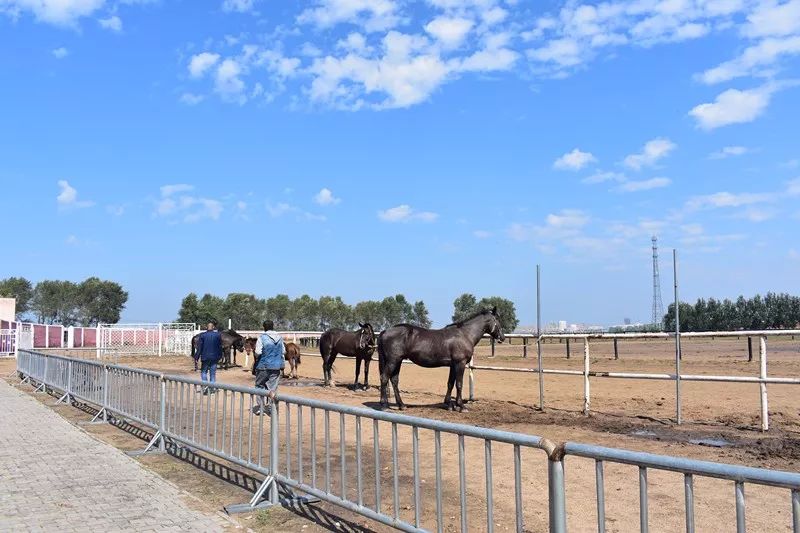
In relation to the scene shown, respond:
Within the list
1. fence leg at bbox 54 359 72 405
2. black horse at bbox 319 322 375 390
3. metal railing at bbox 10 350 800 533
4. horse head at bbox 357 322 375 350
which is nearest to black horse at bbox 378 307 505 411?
metal railing at bbox 10 350 800 533

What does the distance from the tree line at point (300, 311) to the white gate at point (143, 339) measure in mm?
51904

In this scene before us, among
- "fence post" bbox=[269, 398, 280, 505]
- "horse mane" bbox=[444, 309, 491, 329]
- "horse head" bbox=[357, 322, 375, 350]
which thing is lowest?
"fence post" bbox=[269, 398, 280, 505]

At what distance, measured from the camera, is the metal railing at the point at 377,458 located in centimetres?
347

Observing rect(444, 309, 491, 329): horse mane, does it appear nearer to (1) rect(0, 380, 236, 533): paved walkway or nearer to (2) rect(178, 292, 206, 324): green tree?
(1) rect(0, 380, 236, 533): paved walkway

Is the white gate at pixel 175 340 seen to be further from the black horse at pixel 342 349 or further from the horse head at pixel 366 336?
the horse head at pixel 366 336

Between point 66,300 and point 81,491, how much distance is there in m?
104

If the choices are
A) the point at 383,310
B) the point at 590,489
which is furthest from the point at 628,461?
the point at 383,310

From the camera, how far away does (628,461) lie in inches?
135

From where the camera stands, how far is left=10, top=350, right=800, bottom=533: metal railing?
3469 millimetres

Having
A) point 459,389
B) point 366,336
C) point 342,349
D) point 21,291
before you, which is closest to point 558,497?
point 459,389

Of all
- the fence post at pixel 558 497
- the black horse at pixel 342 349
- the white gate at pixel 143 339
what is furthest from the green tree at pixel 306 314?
the fence post at pixel 558 497

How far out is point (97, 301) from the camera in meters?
102

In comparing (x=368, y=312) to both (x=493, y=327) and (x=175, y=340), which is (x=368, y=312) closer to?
(x=175, y=340)

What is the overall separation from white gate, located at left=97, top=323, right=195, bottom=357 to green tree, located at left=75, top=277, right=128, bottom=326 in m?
63.1
